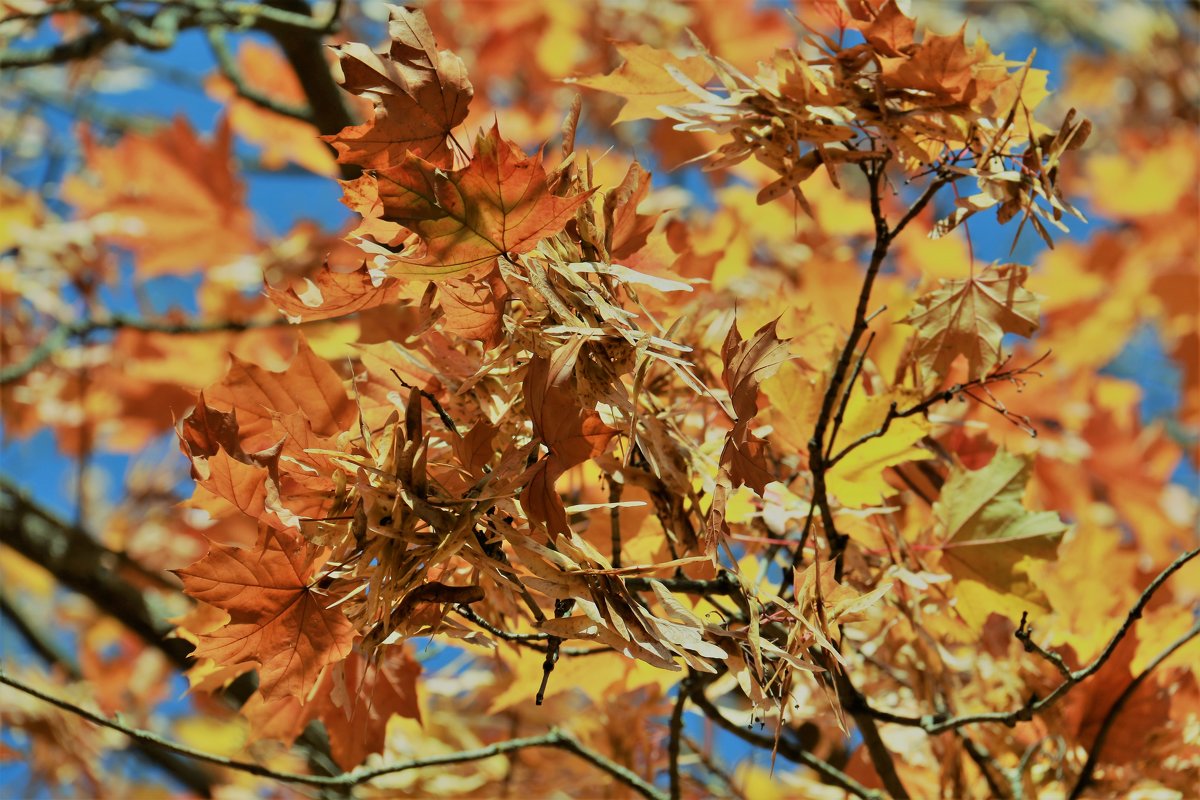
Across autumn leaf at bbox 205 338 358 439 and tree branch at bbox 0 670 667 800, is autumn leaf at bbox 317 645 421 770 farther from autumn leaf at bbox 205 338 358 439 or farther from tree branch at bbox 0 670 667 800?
autumn leaf at bbox 205 338 358 439

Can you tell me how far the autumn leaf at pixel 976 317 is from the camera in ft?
2.50

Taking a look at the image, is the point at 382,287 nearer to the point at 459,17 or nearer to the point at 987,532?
the point at 987,532

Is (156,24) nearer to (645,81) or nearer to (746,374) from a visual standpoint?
(645,81)

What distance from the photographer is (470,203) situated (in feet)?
1.85

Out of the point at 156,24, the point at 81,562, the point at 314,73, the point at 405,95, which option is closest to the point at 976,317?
the point at 405,95

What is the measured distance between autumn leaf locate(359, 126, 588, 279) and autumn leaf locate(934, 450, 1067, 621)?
0.43 m

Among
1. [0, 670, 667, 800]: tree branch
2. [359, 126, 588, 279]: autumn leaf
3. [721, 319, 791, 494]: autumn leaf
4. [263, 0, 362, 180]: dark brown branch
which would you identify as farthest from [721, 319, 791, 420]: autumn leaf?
[263, 0, 362, 180]: dark brown branch

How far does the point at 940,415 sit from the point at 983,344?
0.20 meters

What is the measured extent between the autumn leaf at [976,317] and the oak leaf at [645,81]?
238 millimetres

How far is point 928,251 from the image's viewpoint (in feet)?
8.15

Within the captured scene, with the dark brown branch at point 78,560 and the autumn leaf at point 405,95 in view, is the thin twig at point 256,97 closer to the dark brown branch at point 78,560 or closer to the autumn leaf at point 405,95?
the dark brown branch at point 78,560

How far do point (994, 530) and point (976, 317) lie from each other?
0.56 feet

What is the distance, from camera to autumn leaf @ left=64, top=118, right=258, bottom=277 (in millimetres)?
2033

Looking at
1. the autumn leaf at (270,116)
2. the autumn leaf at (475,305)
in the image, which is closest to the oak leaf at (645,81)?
the autumn leaf at (475,305)
